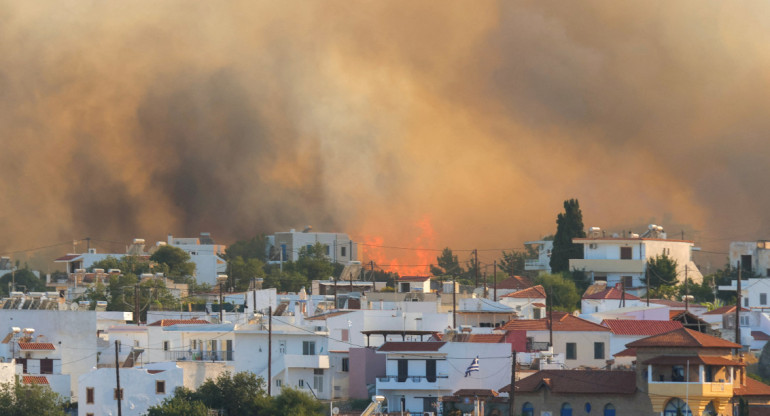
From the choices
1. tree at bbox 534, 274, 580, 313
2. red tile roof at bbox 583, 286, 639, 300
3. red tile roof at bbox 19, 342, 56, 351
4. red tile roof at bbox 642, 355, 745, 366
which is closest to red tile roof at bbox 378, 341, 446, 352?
red tile roof at bbox 642, 355, 745, 366

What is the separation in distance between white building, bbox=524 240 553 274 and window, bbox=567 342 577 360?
28178 millimetres

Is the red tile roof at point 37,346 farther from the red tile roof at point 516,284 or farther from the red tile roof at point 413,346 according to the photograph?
the red tile roof at point 516,284

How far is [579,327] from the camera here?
174 ft

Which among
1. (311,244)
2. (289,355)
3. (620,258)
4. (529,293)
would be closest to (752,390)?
(289,355)

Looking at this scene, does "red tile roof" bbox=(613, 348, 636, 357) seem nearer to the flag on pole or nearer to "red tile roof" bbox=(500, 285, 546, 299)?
the flag on pole

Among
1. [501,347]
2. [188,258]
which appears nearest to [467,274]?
[188,258]

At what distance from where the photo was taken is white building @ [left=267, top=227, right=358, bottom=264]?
96.0 meters

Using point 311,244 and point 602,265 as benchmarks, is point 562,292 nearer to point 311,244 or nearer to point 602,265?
point 602,265

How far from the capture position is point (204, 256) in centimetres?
9206

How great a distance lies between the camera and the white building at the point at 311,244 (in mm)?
96000

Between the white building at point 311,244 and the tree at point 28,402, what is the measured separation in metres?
47.3

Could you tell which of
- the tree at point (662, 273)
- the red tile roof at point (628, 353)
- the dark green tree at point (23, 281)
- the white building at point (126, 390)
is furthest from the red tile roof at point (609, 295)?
the dark green tree at point (23, 281)

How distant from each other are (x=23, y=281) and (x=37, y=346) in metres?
37.9

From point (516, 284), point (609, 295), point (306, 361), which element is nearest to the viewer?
point (306, 361)
